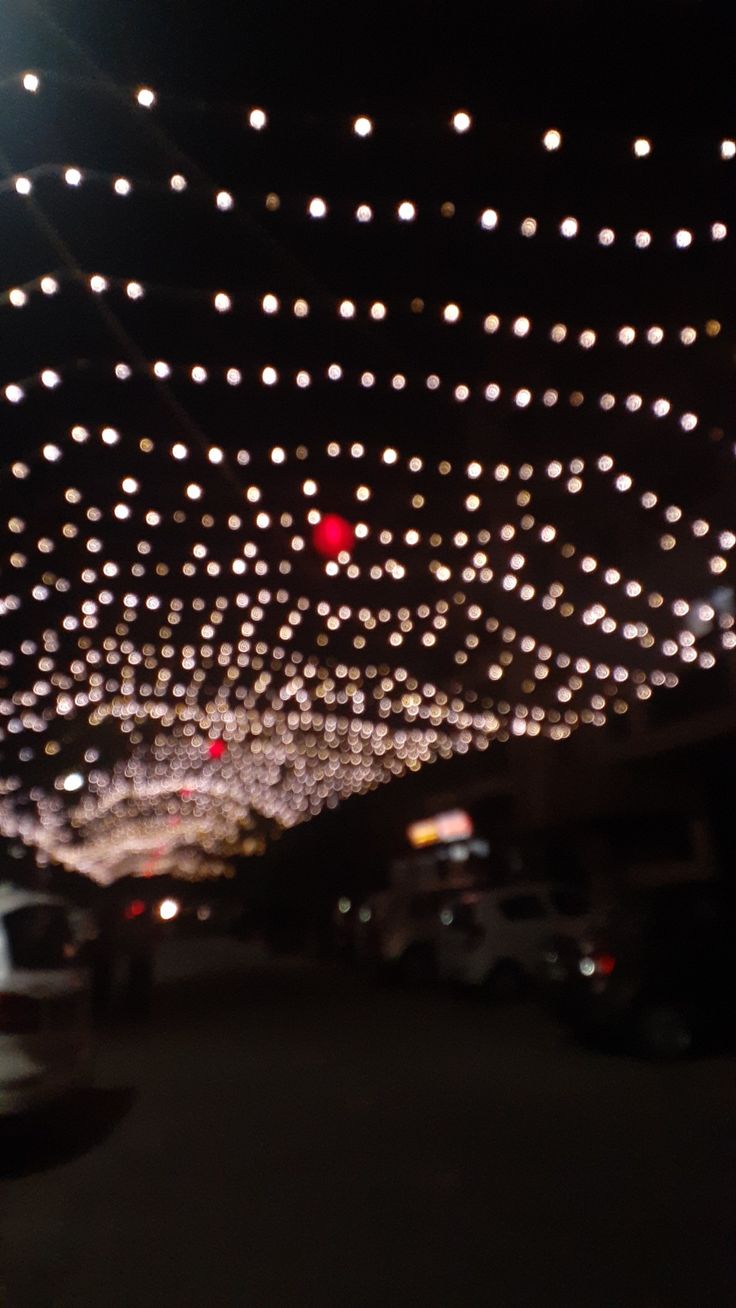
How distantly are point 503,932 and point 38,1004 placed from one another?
29.3 ft

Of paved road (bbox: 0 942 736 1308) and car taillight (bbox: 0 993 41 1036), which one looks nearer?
paved road (bbox: 0 942 736 1308)

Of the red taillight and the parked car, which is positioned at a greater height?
the red taillight

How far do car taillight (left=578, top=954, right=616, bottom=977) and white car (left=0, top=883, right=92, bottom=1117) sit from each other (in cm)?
435

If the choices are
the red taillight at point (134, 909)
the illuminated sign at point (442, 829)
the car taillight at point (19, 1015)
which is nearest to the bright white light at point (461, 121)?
A: the car taillight at point (19, 1015)

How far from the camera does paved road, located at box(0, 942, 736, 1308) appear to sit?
565 cm

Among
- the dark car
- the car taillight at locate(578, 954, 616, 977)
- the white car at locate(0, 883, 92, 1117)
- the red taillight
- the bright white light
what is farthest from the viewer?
the red taillight

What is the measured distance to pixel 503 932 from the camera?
55.3 ft

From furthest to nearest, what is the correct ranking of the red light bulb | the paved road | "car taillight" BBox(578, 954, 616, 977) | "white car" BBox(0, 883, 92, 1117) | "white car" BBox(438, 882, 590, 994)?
"white car" BBox(438, 882, 590, 994)
the red light bulb
"car taillight" BBox(578, 954, 616, 977)
"white car" BBox(0, 883, 92, 1117)
the paved road

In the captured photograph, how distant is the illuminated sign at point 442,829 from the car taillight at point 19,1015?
25.3 meters

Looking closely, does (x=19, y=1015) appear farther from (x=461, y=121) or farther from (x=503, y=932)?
(x=503, y=932)

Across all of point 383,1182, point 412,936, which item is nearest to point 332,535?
point 383,1182

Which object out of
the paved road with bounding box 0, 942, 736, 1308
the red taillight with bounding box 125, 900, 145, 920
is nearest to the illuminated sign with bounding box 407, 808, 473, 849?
the red taillight with bounding box 125, 900, 145, 920

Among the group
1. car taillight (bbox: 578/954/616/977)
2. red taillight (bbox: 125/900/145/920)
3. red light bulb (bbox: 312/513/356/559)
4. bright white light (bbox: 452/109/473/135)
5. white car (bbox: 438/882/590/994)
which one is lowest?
car taillight (bbox: 578/954/616/977)

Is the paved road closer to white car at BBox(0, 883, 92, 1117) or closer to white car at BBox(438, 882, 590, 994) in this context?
white car at BBox(0, 883, 92, 1117)
